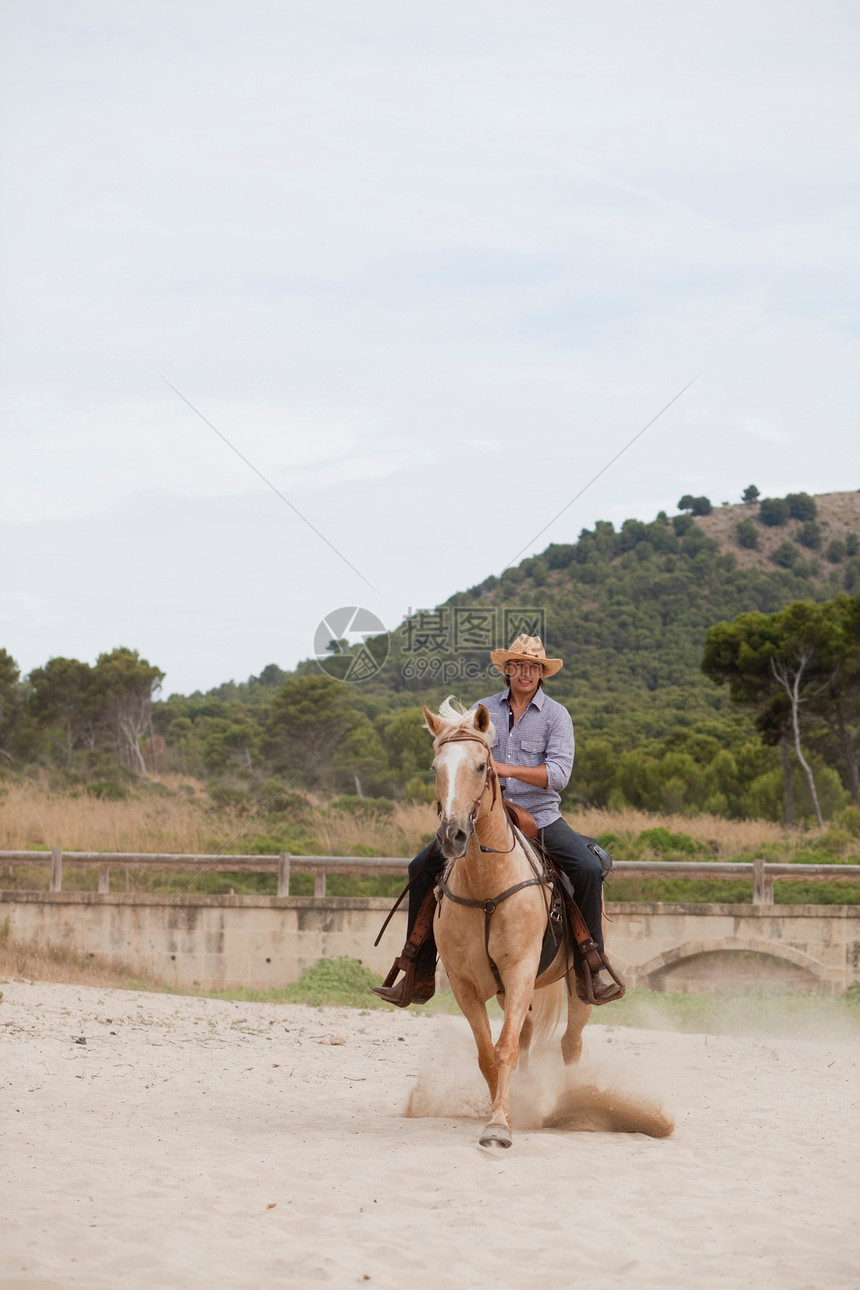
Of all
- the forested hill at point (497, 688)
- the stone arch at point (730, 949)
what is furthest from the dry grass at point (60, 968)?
the stone arch at point (730, 949)

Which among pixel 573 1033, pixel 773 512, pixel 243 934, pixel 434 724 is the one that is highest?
pixel 773 512

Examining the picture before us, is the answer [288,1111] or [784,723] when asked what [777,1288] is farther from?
[784,723]

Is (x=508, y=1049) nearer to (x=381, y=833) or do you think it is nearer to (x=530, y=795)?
(x=530, y=795)

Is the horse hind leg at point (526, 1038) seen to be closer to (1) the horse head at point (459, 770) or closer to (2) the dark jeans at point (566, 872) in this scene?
(2) the dark jeans at point (566, 872)

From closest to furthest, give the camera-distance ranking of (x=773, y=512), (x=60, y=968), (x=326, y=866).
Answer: (x=60, y=968)
(x=326, y=866)
(x=773, y=512)

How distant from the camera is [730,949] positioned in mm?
14234

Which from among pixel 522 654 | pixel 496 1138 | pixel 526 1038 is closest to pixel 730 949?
pixel 526 1038

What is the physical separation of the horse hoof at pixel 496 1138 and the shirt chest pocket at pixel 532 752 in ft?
6.45

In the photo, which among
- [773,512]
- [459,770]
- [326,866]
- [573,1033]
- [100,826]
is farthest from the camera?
[773,512]

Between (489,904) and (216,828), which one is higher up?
(489,904)

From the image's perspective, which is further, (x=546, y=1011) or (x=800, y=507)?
(x=800, y=507)

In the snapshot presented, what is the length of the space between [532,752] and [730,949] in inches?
343

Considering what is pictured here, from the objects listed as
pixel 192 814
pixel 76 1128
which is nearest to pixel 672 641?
pixel 192 814

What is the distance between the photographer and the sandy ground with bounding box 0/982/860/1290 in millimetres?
3934
